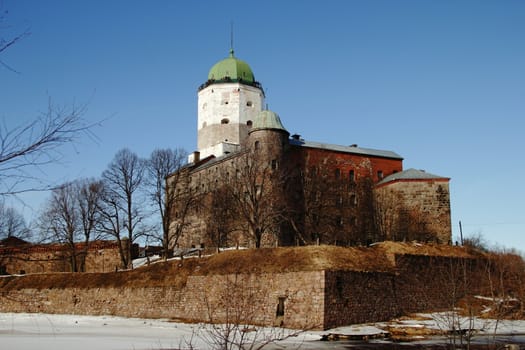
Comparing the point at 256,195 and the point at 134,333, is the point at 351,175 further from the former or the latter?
the point at 134,333

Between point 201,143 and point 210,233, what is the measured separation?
747 inches

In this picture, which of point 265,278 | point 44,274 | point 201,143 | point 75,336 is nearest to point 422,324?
point 265,278

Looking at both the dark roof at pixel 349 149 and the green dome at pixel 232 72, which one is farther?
the green dome at pixel 232 72

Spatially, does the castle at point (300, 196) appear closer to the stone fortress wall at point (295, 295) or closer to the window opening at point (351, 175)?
the window opening at point (351, 175)

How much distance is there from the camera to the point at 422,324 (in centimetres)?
3033

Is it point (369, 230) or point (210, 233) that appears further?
point (369, 230)

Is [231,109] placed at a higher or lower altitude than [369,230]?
higher

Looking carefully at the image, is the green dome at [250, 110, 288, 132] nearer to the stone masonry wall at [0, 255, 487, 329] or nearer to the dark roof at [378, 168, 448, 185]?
the dark roof at [378, 168, 448, 185]

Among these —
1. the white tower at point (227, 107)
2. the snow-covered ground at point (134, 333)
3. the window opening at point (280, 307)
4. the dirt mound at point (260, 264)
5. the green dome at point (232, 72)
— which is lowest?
Result: the snow-covered ground at point (134, 333)

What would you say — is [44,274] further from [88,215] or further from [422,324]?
[422,324]

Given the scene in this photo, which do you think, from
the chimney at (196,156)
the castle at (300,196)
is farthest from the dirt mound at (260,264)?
the chimney at (196,156)

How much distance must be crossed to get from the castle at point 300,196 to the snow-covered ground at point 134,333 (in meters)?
14.5

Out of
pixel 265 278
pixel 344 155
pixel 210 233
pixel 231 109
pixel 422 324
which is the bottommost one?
pixel 422 324

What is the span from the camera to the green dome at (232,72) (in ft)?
232
